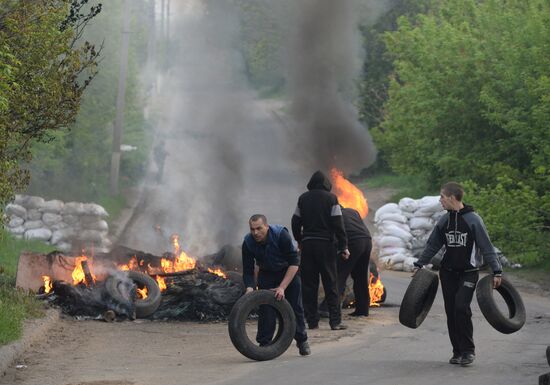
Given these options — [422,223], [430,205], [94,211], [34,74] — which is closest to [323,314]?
[34,74]

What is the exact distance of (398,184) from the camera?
141ft

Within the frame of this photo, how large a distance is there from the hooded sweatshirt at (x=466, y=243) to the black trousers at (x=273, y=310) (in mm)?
1539

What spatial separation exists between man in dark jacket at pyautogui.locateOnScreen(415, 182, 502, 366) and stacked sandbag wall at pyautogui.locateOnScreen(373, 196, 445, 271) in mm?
13156

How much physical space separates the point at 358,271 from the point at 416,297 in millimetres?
3830

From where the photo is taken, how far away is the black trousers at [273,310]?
37.1ft

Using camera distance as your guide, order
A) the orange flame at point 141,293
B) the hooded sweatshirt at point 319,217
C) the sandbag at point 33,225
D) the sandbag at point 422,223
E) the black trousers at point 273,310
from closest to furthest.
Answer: the black trousers at point 273,310, the hooded sweatshirt at point 319,217, the orange flame at point 141,293, the sandbag at point 422,223, the sandbag at point 33,225

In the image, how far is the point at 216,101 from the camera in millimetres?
32406

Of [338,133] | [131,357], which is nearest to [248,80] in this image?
[338,133]

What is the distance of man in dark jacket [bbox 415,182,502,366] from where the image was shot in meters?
10.5

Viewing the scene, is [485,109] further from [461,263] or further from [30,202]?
[461,263]

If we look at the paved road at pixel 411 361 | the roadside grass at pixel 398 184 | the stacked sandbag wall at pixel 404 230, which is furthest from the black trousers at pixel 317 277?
the roadside grass at pixel 398 184

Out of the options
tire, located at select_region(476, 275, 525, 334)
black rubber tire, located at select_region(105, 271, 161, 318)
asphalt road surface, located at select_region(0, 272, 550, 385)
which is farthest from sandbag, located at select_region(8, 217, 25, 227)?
tire, located at select_region(476, 275, 525, 334)

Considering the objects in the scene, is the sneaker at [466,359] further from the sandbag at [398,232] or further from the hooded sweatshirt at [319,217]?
the sandbag at [398,232]

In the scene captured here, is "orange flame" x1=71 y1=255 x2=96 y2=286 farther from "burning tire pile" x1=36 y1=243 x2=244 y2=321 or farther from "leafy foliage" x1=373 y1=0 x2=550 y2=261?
"leafy foliage" x1=373 y1=0 x2=550 y2=261
